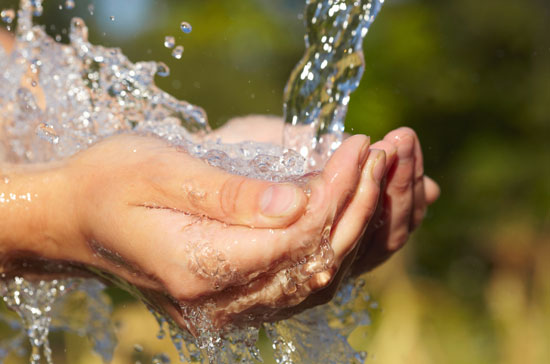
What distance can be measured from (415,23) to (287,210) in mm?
3857

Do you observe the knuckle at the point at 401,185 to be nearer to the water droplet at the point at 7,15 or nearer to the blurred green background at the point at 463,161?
the water droplet at the point at 7,15

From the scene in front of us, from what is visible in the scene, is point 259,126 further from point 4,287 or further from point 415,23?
point 415,23

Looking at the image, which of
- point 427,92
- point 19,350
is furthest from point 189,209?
point 427,92

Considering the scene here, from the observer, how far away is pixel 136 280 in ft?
3.37

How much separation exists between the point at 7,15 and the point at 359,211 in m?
1.06

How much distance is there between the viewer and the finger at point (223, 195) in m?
0.82

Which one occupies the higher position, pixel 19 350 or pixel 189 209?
pixel 189 209

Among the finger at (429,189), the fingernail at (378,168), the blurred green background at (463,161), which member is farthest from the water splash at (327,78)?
the blurred green background at (463,161)

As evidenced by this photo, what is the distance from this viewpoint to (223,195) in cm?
86

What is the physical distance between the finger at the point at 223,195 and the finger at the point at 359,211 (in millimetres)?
96

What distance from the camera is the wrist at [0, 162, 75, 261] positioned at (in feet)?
3.61

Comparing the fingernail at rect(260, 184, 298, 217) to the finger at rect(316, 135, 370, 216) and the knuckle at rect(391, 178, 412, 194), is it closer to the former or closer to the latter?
the finger at rect(316, 135, 370, 216)

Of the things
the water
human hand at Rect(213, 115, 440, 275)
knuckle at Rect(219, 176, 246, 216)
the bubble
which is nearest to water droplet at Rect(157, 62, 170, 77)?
the water

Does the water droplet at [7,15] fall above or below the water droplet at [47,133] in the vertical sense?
above
